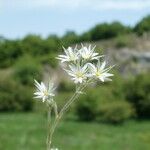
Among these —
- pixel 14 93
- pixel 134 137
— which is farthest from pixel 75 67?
pixel 14 93

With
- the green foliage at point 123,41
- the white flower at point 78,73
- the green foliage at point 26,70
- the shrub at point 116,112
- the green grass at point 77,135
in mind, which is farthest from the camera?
the green foliage at point 123,41

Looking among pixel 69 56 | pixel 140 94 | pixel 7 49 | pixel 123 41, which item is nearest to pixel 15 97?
pixel 140 94

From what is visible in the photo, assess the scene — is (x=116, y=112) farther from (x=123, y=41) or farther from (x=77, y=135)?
(x=123, y=41)

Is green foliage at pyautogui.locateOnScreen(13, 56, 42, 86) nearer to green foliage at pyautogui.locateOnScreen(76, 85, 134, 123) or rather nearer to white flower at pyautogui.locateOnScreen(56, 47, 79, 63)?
green foliage at pyautogui.locateOnScreen(76, 85, 134, 123)

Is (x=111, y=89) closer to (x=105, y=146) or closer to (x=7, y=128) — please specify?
(x=7, y=128)

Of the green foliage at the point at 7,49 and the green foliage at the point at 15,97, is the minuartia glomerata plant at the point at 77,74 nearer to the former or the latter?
the green foliage at the point at 7,49

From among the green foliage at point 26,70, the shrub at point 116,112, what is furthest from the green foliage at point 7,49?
the green foliage at point 26,70
